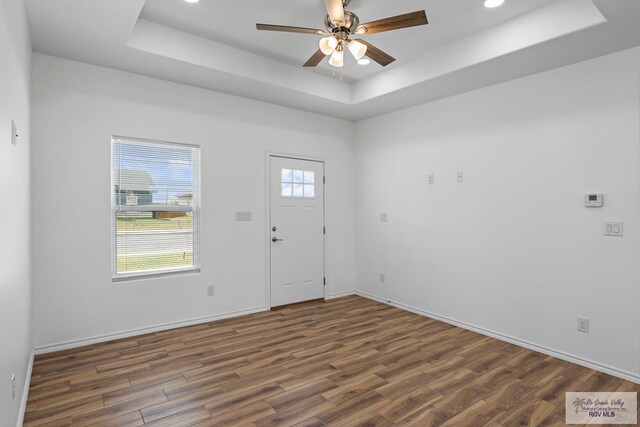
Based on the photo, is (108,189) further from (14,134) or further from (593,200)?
(593,200)

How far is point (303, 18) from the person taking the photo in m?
3.14

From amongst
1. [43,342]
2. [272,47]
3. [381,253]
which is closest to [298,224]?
[381,253]

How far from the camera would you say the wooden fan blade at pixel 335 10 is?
2.42 meters

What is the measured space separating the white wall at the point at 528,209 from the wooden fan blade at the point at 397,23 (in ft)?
5.76

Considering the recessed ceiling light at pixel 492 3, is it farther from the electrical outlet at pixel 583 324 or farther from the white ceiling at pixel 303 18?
the electrical outlet at pixel 583 324

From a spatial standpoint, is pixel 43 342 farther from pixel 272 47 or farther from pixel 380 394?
pixel 272 47

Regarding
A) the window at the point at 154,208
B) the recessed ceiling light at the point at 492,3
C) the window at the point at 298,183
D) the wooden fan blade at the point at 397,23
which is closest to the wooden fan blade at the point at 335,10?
the wooden fan blade at the point at 397,23

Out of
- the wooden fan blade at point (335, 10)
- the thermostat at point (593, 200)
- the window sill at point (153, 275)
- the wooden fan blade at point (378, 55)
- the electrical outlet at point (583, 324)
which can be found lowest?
the electrical outlet at point (583, 324)

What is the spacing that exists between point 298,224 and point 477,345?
8.79 ft

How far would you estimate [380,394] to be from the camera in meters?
2.61

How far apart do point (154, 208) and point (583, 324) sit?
4.38 meters

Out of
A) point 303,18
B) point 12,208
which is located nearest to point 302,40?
point 303,18

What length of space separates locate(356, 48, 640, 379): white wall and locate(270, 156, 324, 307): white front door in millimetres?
1032

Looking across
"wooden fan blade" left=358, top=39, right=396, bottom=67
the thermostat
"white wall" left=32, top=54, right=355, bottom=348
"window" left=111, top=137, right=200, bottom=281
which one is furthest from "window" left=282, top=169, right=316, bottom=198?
the thermostat
